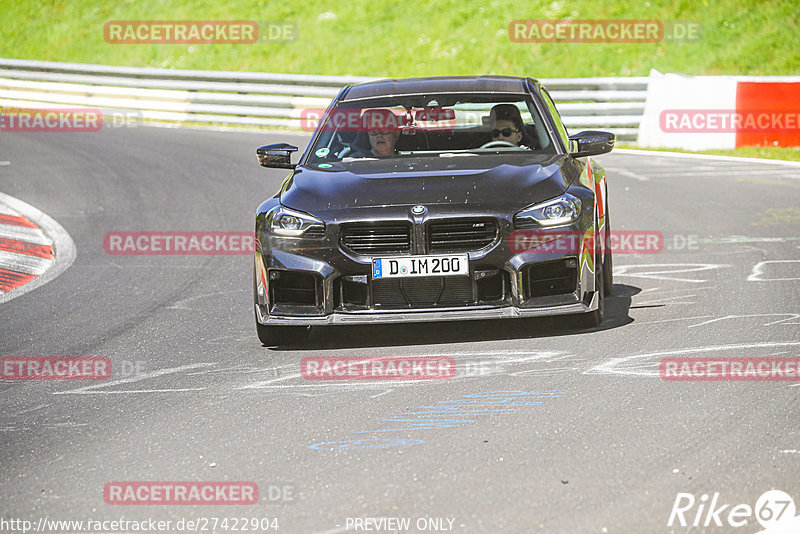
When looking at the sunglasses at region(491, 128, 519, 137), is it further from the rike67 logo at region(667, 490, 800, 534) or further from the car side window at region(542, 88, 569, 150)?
the rike67 logo at region(667, 490, 800, 534)

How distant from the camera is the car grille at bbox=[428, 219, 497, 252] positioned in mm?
6898

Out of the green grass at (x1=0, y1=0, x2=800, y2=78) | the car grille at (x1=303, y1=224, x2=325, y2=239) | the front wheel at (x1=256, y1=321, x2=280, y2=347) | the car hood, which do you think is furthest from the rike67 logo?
the green grass at (x1=0, y1=0, x2=800, y2=78)

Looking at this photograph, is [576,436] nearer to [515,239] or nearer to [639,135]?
[515,239]

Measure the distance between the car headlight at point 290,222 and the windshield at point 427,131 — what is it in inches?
40.1

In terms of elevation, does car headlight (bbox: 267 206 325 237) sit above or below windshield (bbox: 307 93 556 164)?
below

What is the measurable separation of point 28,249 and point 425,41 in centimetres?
1975

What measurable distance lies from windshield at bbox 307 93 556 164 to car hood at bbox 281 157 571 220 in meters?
0.44

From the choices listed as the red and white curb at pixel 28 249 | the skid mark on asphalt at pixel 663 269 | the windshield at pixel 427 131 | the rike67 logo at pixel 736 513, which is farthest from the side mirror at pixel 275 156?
the rike67 logo at pixel 736 513

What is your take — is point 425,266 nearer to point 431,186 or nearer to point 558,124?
point 431,186

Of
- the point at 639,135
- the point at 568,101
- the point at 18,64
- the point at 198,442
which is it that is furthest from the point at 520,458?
the point at 18,64

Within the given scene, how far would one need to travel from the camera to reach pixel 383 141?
8.23m

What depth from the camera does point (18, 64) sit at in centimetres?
2794

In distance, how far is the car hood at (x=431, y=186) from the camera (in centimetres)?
698

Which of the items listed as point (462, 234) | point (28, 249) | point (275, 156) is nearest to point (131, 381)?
point (462, 234)
